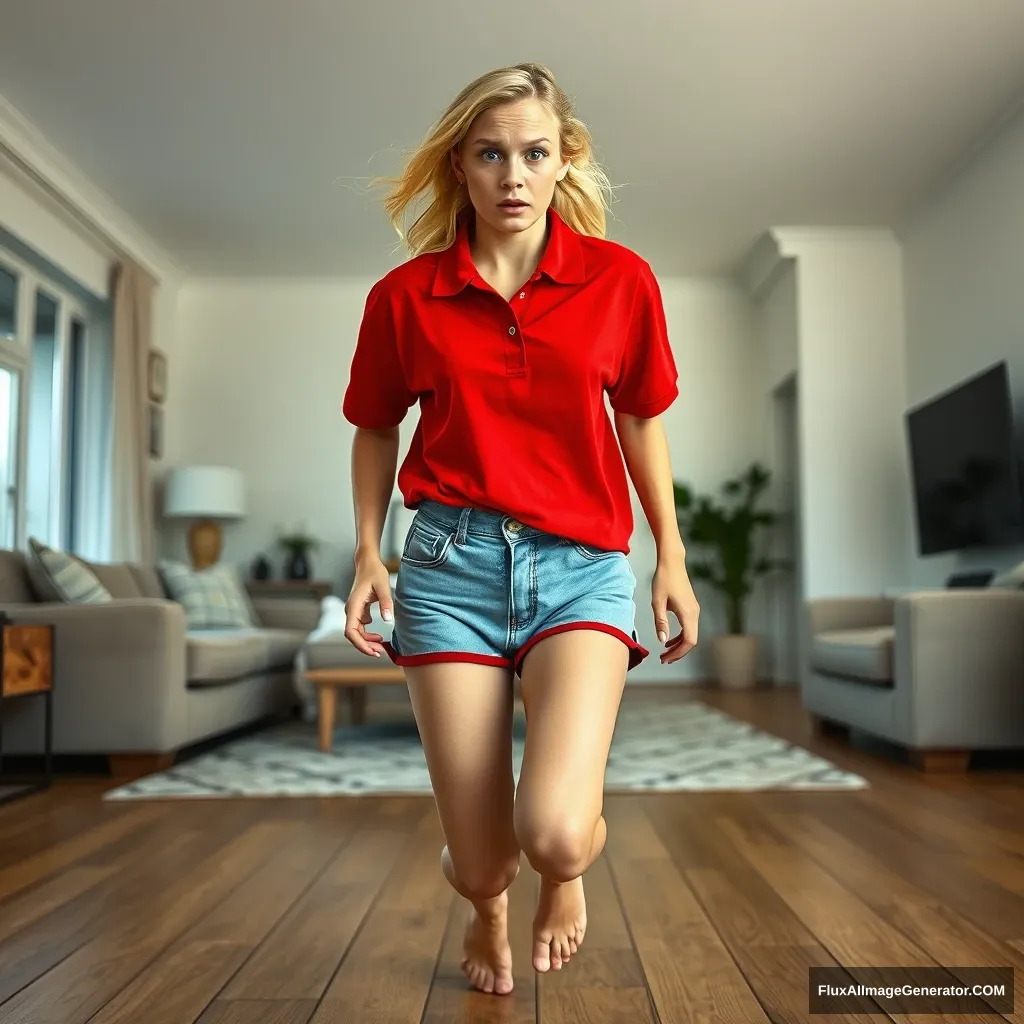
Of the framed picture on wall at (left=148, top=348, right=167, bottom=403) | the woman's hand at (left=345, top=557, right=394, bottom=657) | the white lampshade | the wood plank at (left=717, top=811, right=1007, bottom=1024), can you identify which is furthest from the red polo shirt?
the framed picture on wall at (left=148, top=348, right=167, bottom=403)

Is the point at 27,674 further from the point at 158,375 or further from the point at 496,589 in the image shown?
the point at 158,375

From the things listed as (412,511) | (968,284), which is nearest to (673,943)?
(412,511)

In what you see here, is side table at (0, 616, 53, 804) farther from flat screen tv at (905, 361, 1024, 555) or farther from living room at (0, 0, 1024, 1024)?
flat screen tv at (905, 361, 1024, 555)

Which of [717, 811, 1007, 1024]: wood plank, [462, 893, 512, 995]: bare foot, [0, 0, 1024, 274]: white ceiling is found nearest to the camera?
[462, 893, 512, 995]: bare foot

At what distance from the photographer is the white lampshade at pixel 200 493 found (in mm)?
6980

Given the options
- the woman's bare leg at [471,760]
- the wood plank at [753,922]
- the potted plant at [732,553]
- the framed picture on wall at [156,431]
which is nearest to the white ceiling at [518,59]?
the framed picture on wall at [156,431]

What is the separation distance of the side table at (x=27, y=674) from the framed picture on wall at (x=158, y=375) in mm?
3669

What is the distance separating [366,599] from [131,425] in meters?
5.50

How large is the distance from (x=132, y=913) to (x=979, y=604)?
9.53 ft

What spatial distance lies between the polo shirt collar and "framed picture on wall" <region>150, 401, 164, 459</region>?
20.1 ft

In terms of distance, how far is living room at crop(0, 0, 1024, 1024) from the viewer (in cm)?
188

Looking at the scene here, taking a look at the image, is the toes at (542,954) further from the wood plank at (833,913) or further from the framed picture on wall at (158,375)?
the framed picture on wall at (158,375)

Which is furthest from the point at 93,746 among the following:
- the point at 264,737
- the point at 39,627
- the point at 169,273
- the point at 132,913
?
the point at 169,273

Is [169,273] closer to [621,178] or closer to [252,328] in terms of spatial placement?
[252,328]
